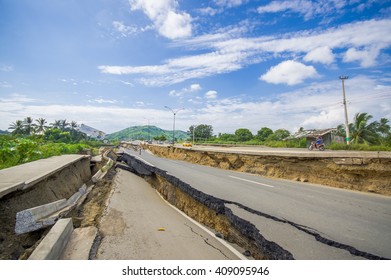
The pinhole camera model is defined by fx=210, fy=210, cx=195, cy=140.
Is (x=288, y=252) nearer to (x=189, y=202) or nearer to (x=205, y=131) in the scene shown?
(x=189, y=202)

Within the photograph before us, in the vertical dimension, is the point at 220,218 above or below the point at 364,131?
below

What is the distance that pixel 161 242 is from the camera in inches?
186

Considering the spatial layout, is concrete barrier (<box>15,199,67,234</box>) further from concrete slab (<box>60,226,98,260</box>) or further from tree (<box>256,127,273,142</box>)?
tree (<box>256,127,273,142</box>)

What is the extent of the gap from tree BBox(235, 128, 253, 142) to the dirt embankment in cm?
6954

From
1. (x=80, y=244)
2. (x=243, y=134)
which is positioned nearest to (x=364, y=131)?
(x=80, y=244)

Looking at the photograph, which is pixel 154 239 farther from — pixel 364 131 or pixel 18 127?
pixel 18 127

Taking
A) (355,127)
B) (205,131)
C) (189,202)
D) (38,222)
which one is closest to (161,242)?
(189,202)

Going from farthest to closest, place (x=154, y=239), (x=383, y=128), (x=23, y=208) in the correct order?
(x=383, y=128) → (x=23, y=208) → (x=154, y=239)

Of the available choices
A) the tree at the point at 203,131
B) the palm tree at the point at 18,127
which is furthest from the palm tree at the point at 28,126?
the tree at the point at 203,131

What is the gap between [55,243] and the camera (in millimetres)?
3463

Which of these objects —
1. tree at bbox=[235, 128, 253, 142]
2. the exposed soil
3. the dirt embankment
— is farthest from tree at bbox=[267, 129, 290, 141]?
the exposed soil

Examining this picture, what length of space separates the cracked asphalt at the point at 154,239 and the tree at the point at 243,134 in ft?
253

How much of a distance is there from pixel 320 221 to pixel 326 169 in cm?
559

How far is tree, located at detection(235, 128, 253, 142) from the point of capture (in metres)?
82.6
